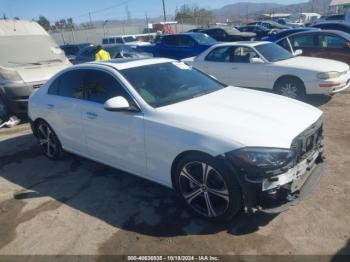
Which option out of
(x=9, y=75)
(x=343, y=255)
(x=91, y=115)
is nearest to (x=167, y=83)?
(x=91, y=115)

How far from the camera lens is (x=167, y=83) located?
4.52 metres

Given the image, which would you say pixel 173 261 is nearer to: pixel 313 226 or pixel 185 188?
pixel 185 188

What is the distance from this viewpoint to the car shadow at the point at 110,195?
12.2 feet

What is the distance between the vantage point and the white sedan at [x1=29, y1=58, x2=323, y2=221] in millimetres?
3312

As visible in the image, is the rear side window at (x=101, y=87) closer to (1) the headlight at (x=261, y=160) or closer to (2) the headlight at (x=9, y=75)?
(1) the headlight at (x=261, y=160)

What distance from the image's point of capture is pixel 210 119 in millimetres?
3652

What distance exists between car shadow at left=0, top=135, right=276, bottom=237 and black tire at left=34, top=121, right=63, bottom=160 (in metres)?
0.14

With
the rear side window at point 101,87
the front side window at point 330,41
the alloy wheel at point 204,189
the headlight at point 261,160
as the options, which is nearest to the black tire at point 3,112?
the rear side window at point 101,87

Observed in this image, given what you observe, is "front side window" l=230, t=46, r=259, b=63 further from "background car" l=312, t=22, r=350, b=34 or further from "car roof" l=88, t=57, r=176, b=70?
"background car" l=312, t=22, r=350, b=34

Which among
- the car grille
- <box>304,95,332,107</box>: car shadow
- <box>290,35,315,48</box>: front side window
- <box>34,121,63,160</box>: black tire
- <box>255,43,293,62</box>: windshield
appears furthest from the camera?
<box>290,35,315,48</box>: front side window

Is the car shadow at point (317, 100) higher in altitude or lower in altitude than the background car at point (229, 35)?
lower

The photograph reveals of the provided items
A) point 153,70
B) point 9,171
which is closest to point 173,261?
point 153,70

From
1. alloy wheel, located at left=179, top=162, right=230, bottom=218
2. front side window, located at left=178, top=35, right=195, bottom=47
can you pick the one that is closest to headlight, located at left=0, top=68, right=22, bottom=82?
alloy wheel, located at left=179, top=162, right=230, bottom=218

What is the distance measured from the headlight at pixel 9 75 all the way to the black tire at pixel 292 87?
6301 mm
